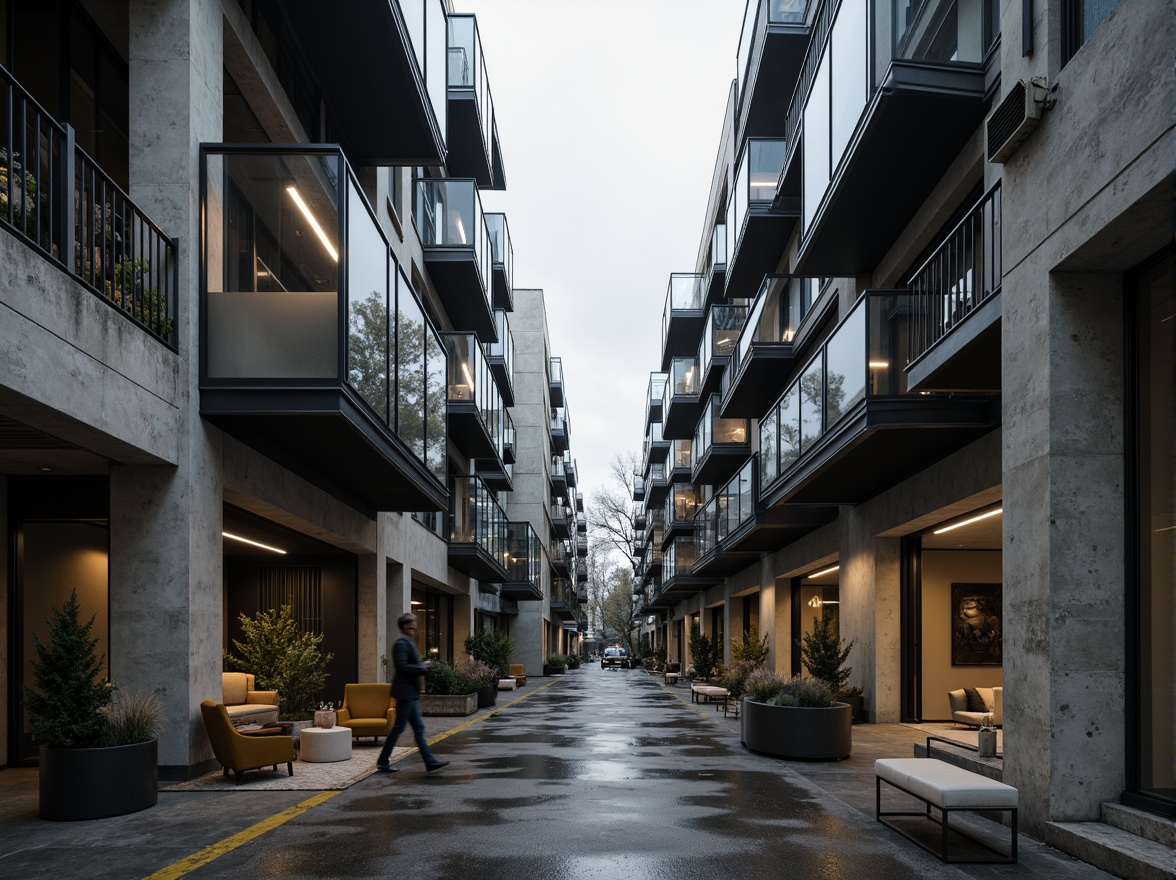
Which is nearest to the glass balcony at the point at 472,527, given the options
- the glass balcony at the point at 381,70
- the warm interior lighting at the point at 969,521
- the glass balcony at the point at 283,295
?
the glass balcony at the point at 381,70

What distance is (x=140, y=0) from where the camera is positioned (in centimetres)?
1130

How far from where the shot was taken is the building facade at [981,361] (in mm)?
7648

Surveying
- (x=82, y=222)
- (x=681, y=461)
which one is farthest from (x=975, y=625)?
(x=681, y=461)

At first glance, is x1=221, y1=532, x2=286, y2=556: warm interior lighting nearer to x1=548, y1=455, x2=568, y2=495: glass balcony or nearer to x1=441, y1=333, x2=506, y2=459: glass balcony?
x1=441, y1=333, x2=506, y2=459: glass balcony

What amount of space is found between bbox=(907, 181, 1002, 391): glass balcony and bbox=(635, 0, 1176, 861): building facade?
0.04 m

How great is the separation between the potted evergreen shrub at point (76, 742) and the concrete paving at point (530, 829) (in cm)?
25

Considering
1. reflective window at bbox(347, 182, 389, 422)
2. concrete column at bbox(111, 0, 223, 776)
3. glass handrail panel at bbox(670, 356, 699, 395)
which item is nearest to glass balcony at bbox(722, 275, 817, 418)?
glass handrail panel at bbox(670, 356, 699, 395)

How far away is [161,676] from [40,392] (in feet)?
13.1

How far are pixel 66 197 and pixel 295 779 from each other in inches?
254

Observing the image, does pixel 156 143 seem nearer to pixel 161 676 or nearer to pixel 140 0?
pixel 140 0

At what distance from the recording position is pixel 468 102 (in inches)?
938

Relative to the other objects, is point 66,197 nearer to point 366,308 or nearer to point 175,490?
point 175,490

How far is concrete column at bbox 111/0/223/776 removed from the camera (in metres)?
11.0

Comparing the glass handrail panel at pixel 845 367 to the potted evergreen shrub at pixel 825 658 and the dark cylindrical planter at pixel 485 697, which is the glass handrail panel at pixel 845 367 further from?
the dark cylindrical planter at pixel 485 697
